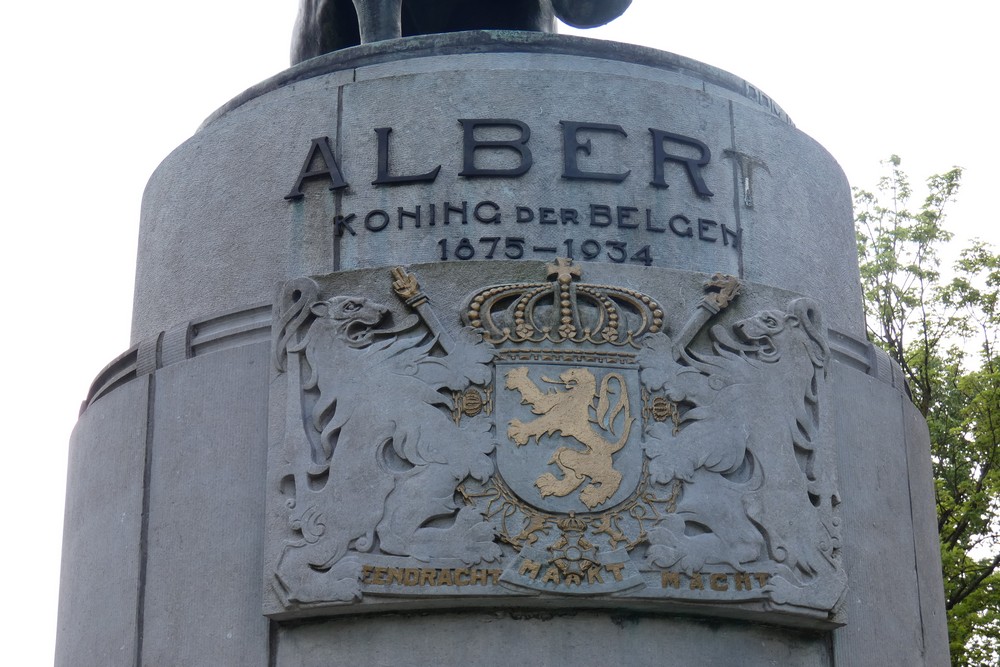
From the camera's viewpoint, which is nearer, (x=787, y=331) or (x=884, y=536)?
(x=787, y=331)

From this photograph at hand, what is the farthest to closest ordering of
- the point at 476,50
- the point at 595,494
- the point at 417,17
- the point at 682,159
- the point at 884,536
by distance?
the point at 417,17
the point at 476,50
the point at 682,159
the point at 884,536
the point at 595,494

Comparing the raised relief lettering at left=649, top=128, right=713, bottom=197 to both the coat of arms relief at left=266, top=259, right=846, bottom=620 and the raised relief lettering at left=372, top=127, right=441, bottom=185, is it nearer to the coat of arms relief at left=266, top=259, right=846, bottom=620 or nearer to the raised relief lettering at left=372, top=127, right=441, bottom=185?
the coat of arms relief at left=266, top=259, right=846, bottom=620

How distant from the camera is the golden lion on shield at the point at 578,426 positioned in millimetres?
9000

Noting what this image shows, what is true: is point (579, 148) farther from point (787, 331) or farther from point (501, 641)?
point (501, 641)

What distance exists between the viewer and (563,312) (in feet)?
30.8

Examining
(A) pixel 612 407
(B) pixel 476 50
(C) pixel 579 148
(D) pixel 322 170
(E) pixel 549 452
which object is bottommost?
(E) pixel 549 452

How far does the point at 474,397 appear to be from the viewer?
9195 millimetres

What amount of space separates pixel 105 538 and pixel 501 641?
2.53 metres

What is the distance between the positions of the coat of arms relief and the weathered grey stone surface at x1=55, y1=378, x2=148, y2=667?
1.04 meters

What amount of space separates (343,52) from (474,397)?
275 cm

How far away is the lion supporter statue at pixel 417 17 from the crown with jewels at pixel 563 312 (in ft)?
9.73

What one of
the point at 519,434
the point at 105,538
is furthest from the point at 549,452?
the point at 105,538

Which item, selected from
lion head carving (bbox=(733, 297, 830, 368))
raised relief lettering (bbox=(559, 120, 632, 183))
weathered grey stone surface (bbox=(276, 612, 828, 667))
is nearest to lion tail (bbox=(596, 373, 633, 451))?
lion head carving (bbox=(733, 297, 830, 368))

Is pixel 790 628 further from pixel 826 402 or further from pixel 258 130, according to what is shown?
pixel 258 130
